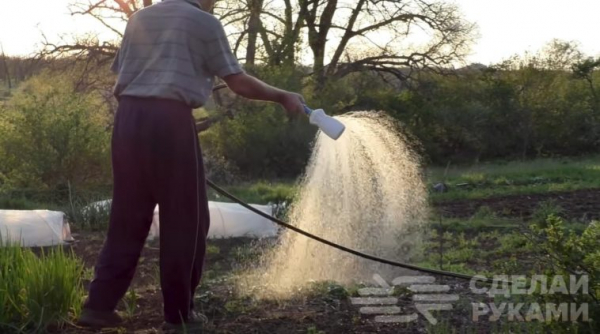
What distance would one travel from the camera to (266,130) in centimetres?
1920

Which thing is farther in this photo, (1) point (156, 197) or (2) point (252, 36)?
(2) point (252, 36)

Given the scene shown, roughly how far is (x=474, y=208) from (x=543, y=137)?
12836 mm

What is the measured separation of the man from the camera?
3504mm

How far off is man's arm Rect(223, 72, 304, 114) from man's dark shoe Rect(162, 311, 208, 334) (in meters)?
1.03

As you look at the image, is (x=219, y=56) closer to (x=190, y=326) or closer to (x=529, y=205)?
(x=190, y=326)

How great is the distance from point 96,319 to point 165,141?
2.82ft

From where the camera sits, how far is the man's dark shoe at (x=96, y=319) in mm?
3654

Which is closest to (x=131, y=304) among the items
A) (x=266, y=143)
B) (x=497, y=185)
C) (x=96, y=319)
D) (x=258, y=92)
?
(x=96, y=319)

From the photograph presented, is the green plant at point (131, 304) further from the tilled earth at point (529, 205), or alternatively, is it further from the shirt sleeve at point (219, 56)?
the tilled earth at point (529, 205)

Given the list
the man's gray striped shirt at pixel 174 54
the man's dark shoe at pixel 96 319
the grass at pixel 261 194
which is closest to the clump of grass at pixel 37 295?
the man's dark shoe at pixel 96 319

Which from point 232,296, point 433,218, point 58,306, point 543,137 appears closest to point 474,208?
point 433,218

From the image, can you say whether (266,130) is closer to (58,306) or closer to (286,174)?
(286,174)

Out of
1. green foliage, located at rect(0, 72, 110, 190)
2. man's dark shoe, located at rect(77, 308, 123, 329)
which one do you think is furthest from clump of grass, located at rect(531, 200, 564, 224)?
green foliage, located at rect(0, 72, 110, 190)

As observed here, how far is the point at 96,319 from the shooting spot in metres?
3.66
